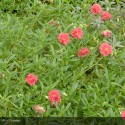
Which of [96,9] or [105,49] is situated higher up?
A: [96,9]

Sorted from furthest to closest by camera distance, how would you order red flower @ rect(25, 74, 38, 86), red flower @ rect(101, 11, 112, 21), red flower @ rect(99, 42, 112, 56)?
red flower @ rect(101, 11, 112, 21), red flower @ rect(99, 42, 112, 56), red flower @ rect(25, 74, 38, 86)

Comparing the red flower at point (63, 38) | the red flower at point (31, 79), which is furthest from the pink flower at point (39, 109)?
the red flower at point (63, 38)

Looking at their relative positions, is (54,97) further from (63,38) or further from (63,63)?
(63,38)

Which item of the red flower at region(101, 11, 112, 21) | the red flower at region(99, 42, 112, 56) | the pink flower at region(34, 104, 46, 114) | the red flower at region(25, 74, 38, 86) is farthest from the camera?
the red flower at region(101, 11, 112, 21)

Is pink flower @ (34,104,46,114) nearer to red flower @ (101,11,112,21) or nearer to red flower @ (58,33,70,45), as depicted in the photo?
red flower @ (58,33,70,45)

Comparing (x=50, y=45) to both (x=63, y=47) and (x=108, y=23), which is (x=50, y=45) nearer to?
(x=63, y=47)

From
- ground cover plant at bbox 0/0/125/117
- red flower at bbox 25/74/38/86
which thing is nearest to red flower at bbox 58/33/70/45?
ground cover plant at bbox 0/0/125/117

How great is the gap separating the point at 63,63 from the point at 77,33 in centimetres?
24

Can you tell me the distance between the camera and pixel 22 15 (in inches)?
121

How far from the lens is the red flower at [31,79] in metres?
2.20

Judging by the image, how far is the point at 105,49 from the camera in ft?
7.89

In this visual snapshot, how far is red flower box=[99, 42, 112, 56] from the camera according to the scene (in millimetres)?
2396

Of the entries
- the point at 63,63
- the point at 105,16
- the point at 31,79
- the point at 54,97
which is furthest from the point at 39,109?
the point at 105,16

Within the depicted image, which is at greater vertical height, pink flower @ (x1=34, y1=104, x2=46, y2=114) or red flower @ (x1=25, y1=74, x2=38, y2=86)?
red flower @ (x1=25, y1=74, x2=38, y2=86)
